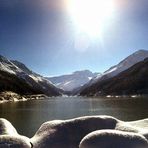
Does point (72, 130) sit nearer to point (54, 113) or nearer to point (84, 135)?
point (84, 135)

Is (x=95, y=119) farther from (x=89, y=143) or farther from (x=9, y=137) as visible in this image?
(x=9, y=137)

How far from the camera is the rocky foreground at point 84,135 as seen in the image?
18.6 meters

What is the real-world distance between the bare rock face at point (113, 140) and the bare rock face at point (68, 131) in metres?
2.78

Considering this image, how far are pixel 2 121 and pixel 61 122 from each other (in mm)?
4206

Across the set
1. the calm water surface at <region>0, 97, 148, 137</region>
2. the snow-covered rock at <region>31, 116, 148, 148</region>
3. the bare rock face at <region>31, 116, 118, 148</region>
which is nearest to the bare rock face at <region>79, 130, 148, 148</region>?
the snow-covered rock at <region>31, 116, 148, 148</region>

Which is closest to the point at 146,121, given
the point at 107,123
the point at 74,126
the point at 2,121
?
the point at 107,123

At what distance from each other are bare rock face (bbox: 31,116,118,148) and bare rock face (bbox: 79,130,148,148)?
110 inches

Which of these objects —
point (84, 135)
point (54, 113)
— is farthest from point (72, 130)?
point (54, 113)

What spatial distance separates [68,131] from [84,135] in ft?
3.53

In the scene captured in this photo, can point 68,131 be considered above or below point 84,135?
above

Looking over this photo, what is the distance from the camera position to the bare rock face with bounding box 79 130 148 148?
60.0ft

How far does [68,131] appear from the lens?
22203mm

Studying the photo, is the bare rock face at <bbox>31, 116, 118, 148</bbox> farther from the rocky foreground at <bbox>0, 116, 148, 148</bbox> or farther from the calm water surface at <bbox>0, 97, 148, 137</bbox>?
the calm water surface at <bbox>0, 97, 148, 137</bbox>

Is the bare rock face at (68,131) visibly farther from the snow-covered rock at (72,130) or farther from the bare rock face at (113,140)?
the bare rock face at (113,140)
